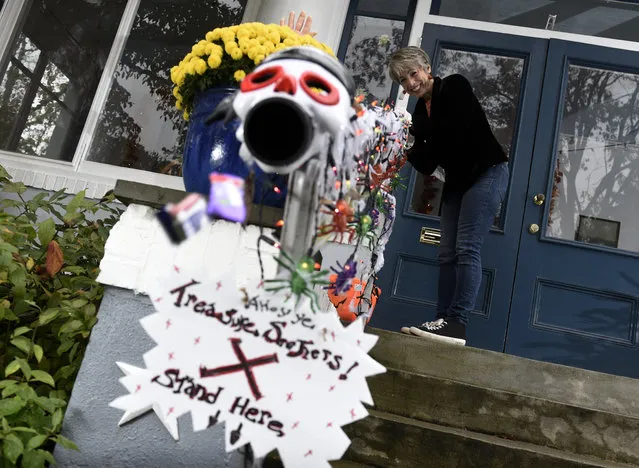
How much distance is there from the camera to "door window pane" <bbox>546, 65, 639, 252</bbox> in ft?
11.2

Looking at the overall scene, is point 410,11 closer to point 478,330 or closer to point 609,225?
point 609,225

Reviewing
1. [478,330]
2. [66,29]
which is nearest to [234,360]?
[478,330]

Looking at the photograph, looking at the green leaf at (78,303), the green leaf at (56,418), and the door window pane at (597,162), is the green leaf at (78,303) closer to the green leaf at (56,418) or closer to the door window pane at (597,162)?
the green leaf at (56,418)

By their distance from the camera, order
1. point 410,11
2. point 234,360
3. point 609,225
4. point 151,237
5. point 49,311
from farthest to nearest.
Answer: point 410,11 < point 609,225 < point 49,311 < point 151,237 < point 234,360

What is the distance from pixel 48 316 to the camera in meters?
1.75

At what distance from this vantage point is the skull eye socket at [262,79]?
100 centimetres

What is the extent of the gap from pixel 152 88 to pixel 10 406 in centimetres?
280

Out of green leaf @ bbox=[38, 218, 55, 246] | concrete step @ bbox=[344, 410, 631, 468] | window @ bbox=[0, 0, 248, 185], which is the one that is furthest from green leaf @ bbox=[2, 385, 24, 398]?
window @ bbox=[0, 0, 248, 185]

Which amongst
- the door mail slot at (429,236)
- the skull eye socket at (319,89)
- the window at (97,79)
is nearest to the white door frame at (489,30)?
the door mail slot at (429,236)

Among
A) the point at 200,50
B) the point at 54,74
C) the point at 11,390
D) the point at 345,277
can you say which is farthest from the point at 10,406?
the point at 54,74

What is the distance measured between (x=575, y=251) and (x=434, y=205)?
82 centimetres

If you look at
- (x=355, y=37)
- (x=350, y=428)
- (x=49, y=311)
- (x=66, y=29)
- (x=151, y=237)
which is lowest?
(x=350, y=428)

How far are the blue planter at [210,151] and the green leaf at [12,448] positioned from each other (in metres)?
0.78

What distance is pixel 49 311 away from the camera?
1782 mm
